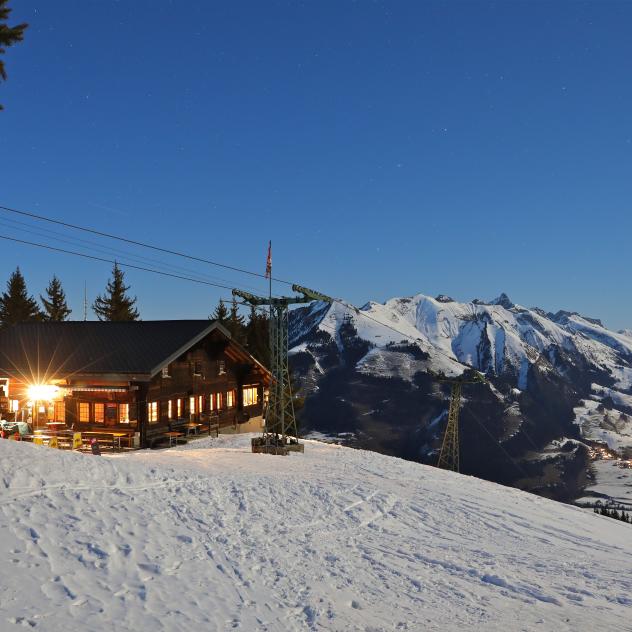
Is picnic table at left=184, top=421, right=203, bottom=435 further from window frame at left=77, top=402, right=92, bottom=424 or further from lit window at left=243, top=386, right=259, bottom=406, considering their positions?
lit window at left=243, top=386, right=259, bottom=406

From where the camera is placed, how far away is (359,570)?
1189 centimetres

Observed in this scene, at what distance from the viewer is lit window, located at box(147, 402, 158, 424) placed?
30906 mm

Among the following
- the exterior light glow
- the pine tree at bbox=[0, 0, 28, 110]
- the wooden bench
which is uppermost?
the pine tree at bbox=[0, 0, 28, 110]

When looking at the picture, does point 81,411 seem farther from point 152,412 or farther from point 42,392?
point 152,412

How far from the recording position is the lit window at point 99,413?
30.1 meters

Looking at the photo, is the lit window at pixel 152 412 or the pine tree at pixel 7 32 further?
the lit window at pixel 152 412

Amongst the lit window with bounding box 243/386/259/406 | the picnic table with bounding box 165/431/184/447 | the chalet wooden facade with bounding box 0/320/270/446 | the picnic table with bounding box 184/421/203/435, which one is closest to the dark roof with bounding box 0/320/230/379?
the chalet wooden facade with bounding box 0/320/270/446

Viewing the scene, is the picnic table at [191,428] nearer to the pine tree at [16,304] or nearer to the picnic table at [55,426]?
the picnic table at [55,426]

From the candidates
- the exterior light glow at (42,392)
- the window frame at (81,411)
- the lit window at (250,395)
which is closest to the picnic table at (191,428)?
the window frame at (81,411)

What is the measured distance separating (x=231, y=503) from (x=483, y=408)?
181 metres

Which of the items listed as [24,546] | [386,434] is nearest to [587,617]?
[24,546]

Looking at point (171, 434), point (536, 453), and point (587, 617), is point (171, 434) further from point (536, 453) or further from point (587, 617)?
point (536, 453)

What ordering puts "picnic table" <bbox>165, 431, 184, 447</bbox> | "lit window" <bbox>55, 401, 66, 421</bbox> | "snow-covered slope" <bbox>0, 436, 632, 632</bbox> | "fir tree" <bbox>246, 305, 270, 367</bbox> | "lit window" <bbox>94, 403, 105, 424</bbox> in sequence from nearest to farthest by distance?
"snow-covered slope" <bbox>0, 436, 632, 632</bbox> → "picnic table" <bbox>165, 431, 184, 447</bbox> → "lit window" <bbox>94, 403, 105, 424</bbox> → "lit window" <bbox>55, 401, 66, 421</bbox> → "fir tree" <bbox>246, 305, 270, 367</bbox>

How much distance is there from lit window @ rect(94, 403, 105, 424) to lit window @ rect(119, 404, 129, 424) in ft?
3.42
